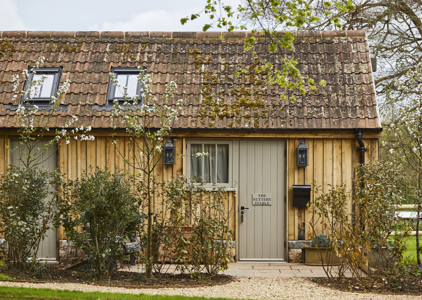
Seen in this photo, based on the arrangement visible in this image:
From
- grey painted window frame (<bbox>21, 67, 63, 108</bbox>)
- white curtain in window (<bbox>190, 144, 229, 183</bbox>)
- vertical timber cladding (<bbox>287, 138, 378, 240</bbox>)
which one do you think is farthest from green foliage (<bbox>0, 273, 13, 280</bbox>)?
vertical timber cladding (<bbox>287, 138, 378, 240</bbox>)

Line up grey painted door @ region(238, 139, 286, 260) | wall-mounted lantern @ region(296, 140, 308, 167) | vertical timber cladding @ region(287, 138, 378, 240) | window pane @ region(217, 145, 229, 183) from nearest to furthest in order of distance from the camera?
wall-mounted lantern @ region(296, 140, 308, 167), vertical timber cladding @ region(287, 138, 378, 240), grey painted door @ region(238, 139, 286, 260), window pane @ region(217, 145, 229, 183)

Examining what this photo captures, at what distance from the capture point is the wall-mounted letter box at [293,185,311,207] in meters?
11.9

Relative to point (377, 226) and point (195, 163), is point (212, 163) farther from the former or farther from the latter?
point (377, 226)

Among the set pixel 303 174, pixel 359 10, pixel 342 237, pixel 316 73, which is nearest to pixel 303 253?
pixel 303 174

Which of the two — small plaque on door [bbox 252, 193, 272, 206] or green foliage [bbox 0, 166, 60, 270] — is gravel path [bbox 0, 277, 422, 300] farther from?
small plaque on door [bbox 252, 193, 272, 206]

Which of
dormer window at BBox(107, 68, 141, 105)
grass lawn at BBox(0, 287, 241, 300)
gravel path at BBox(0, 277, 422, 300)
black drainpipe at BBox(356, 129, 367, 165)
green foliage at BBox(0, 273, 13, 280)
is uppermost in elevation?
dormer window at BBox(107, 68, 141, 105)

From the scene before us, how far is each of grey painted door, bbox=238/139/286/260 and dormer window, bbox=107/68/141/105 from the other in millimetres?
2924

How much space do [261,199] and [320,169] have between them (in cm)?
143

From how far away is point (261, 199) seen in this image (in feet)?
39.8

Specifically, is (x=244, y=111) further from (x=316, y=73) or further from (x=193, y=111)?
(x=316, y=73)

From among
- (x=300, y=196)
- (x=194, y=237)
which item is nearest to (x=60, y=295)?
(x=194, y=237)

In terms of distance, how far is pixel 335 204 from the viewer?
951 centimetres

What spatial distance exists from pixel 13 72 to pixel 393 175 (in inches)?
350

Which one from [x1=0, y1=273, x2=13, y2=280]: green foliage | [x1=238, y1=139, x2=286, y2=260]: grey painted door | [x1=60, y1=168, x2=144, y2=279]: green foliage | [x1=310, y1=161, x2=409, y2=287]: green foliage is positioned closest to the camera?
[x1=0, y1=273, x2=13, y2=280]: green foliage
